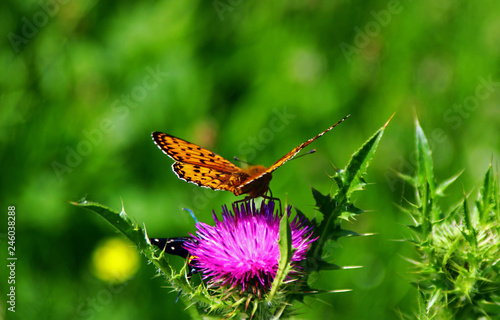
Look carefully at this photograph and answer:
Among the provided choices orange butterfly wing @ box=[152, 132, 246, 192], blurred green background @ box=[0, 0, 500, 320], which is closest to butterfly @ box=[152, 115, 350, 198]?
orange butterfly wing @ box=[152, 132, 246, 192]

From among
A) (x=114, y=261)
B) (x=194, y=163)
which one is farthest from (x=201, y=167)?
(x=114, y=261)

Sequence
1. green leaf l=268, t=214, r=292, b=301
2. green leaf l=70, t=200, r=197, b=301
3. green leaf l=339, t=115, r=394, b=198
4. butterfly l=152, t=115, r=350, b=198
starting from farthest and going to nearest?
butterfly l=152, t=115, r=350, b=198 → green leaf l=339, t=115, r=394, b=198 → green leaf l=70, t=200, r=197, b=301 → green leaf l=268, t=214, r=292, b=301

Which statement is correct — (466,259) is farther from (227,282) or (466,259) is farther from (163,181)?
(163,181)

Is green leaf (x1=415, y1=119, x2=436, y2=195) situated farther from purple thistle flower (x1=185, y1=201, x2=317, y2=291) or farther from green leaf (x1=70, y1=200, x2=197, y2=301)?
green leaf (x1=70, y1=200, x2=197, y2=301)

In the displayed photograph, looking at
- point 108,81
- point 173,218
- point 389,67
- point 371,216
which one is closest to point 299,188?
point 371,216

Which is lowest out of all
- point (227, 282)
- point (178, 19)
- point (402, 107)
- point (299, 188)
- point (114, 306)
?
point (114, 306)

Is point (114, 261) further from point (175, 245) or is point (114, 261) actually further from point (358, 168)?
point (358, 168)
